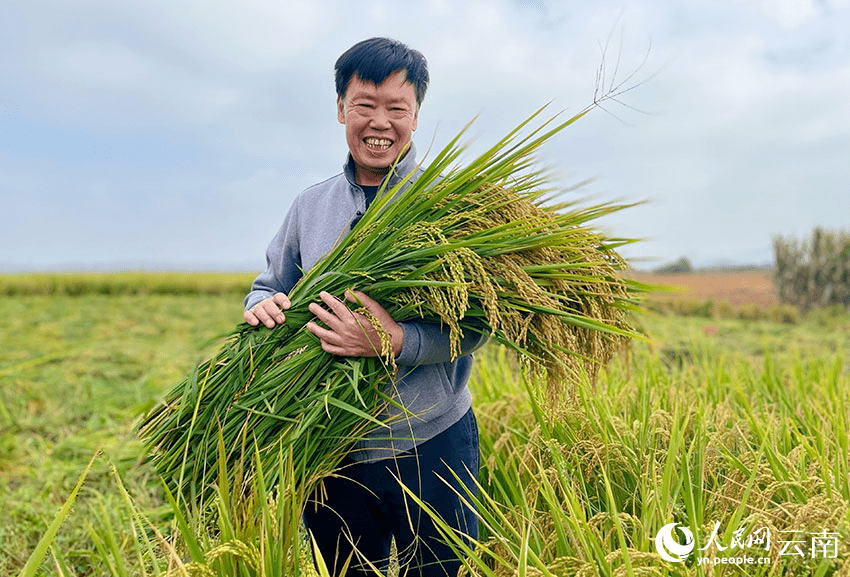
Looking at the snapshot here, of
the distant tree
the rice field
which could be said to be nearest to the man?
the rice field

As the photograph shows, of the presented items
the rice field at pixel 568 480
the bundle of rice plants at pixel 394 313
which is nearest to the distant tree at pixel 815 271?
the rice field at pixel 568 480

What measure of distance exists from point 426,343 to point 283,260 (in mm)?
718

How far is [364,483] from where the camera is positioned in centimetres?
175

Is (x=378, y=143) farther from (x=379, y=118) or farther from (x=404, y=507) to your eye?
(x=404, y=507)

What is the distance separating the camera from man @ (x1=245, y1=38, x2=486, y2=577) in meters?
1.58

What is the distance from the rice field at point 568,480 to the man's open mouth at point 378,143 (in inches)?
30.8

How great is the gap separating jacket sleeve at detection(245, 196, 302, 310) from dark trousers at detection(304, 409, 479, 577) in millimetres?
696

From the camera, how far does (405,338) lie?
5.10 ft

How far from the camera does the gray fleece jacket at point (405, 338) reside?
5.28ft

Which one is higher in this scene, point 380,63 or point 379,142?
point 380,63

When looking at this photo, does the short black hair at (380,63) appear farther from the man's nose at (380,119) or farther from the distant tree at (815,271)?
the distant tree at (815,271)

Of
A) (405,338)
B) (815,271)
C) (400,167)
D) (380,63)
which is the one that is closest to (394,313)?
(405,338)

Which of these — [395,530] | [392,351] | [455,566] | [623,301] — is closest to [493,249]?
[392,351]

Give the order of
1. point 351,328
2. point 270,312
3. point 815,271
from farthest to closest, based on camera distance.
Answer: point 815,271, point 270,312, point 351,328
